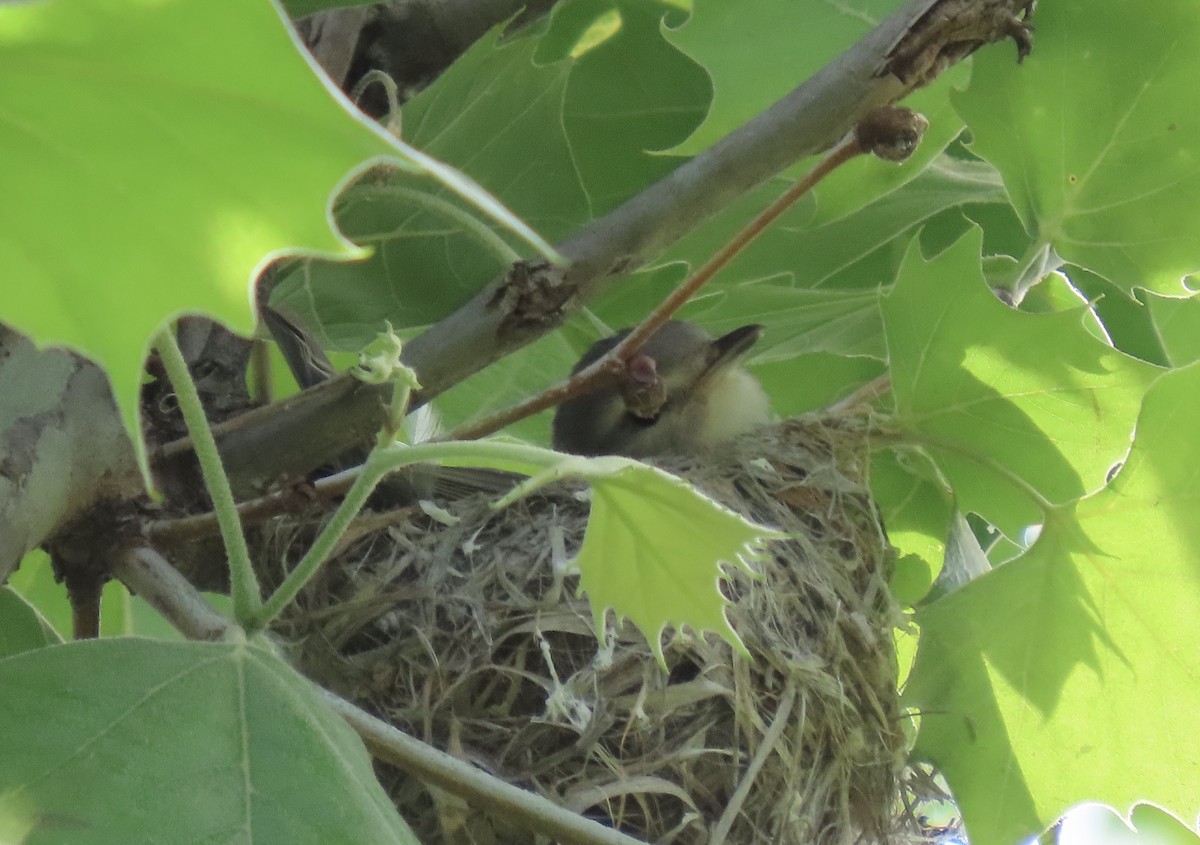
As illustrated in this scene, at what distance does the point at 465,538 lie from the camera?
59.7 inches

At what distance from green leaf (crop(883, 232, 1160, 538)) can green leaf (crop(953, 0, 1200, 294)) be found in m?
0.11

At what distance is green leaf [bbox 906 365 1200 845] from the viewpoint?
3.90ft

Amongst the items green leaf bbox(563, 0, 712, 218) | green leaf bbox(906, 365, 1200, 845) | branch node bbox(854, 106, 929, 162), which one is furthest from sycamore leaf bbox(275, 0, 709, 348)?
green leaf bbox(906, 365, 1200, 845)

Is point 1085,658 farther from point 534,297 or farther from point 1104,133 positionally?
point 534,297

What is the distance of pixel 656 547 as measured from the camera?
31.0 inches

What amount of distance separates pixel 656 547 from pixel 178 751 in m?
0.32

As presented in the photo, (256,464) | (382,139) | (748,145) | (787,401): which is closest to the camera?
(382,139)

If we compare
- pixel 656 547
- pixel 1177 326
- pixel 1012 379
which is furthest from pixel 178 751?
pixel 1177 326

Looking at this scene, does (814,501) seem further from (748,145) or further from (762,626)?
(748,145)

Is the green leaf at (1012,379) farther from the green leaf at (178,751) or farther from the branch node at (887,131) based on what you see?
the green leaf at (178,751)

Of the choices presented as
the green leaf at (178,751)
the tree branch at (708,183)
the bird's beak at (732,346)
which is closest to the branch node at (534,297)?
the tree branch at (708,183)

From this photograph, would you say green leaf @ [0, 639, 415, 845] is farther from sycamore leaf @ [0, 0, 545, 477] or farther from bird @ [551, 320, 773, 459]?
bird @ [551, 320, 773, 459]

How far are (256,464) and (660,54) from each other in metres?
0.69

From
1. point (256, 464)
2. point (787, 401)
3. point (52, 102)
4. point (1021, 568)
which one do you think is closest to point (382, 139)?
point (52, 102)
